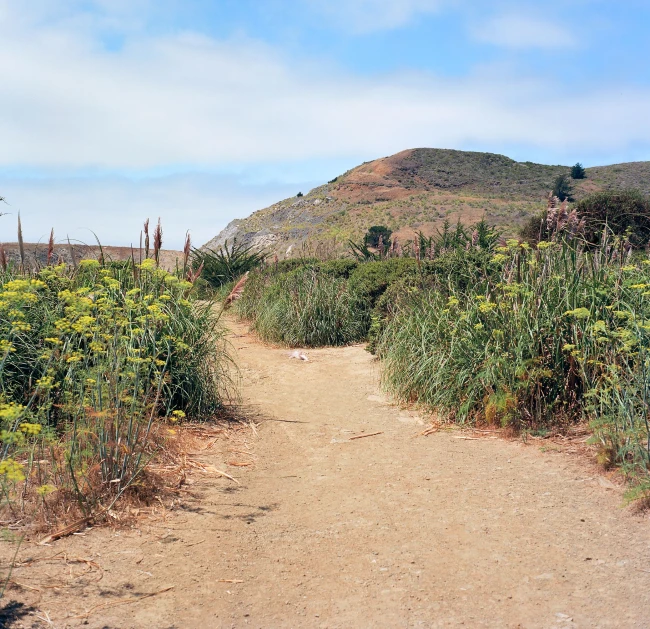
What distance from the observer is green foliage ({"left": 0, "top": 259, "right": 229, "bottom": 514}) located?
434 cm

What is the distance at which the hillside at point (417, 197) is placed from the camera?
60156mm

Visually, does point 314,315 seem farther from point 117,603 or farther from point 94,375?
point 117,603

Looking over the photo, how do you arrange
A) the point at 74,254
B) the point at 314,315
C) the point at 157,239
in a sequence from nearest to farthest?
the point at 157,239, the point at 74,254, the point at 314,315

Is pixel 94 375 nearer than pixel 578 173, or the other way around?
pixel 94 375

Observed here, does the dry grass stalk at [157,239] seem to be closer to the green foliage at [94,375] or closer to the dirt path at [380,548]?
the green foliage at [94,375]

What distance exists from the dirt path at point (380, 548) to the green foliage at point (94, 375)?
52 cm

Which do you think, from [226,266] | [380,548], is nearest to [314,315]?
[226,266]

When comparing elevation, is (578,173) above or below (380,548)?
above

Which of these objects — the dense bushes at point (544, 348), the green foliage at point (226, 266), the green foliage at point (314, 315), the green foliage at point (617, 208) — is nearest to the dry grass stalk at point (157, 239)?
the dense bushes at point (544, 348)

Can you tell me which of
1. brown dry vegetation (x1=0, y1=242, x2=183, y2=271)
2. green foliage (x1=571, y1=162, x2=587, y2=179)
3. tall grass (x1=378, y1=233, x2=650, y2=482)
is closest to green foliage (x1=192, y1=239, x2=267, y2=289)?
brown dry vegetation (x1=0, y1=242, x2=183, y2=271)

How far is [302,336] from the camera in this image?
11.3 m

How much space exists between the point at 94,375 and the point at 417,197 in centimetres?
6835

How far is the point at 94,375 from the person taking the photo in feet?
15.4

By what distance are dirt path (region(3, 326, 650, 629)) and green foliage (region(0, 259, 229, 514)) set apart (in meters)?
0.52
